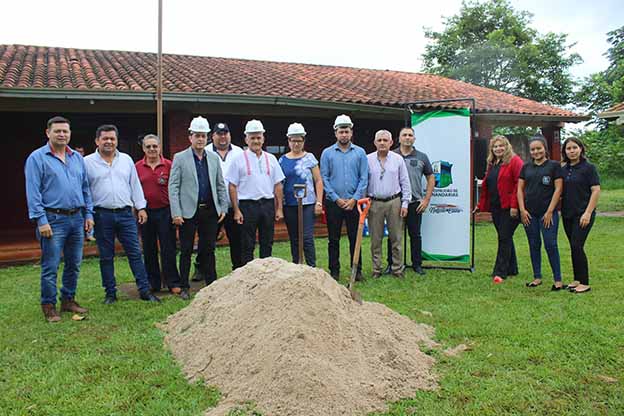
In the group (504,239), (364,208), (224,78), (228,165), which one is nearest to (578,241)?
(504,239)

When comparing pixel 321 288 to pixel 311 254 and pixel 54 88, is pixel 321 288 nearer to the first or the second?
pixel 311 254

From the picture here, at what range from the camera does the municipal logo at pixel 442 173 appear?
23.2ft

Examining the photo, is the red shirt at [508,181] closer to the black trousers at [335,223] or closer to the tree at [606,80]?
the black trousers at [335,223]

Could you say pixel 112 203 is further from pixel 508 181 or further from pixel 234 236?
pixel 508 181

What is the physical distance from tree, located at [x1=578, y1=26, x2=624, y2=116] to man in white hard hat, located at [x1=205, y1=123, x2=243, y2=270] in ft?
67.8

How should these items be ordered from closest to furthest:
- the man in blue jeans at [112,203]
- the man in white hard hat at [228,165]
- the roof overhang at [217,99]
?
the man in blue jeans at [112,203] → the man in white hard hat at [228,165] → the roof overhang at [217,99]

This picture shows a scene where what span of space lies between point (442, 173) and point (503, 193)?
2.89 ft

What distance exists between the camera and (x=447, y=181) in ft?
23.2

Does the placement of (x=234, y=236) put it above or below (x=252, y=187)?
below

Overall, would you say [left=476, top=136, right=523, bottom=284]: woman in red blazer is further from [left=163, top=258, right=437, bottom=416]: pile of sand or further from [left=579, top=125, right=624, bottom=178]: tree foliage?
[left=579, top=125, right=624, bottom=178]: tree foliage

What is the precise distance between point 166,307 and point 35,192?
1.61 metres

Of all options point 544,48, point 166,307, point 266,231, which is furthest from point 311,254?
point 544,48

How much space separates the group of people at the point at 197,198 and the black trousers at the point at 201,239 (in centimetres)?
1

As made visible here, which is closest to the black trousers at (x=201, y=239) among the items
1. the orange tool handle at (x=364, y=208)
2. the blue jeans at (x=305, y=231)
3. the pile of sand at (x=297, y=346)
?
the blue jeans at (x=305, y=231)
